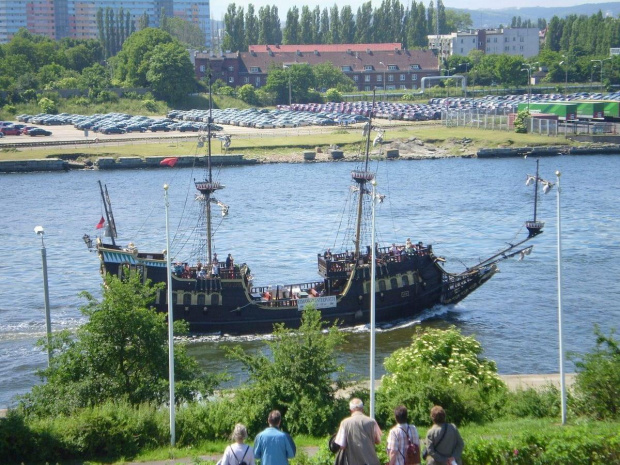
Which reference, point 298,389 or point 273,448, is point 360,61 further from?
point 273,448

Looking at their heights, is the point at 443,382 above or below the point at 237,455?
below


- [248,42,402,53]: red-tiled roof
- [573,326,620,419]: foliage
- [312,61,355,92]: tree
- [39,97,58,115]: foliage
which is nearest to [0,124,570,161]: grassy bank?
[39,97,58,115]: foliage

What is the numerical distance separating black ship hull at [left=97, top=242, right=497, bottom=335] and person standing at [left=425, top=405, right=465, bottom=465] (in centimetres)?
2155

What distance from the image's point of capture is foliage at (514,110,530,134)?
339 ft

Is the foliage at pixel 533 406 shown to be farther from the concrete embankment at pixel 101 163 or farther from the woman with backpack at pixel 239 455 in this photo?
the concrete embankment at pixel 101 163

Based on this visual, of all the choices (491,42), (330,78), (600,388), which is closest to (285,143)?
(330,78)

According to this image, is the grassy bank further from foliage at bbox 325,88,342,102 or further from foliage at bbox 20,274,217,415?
foliage at bbox 20,274,217,415

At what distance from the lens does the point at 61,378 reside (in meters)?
20.1

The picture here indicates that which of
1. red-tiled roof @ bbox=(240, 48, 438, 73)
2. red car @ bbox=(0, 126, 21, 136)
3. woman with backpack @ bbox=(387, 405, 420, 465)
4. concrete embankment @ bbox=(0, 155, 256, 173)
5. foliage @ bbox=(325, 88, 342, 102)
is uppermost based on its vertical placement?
red-tiled roof @ bbox=(240, 48, 438, 73)

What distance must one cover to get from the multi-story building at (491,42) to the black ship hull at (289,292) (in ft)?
504

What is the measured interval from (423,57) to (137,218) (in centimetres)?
9998

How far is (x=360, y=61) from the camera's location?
152 m

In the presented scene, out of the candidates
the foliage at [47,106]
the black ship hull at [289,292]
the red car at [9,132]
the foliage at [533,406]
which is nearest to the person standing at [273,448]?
the foliage at [533,406]

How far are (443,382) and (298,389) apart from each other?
3.43 m
